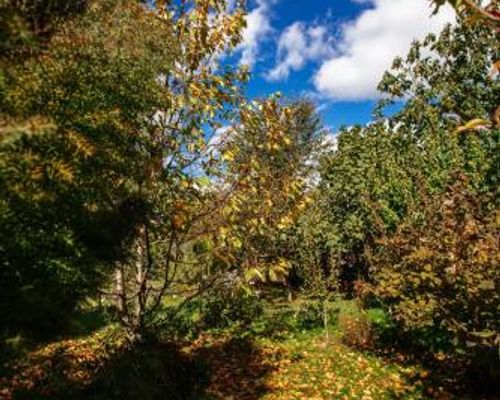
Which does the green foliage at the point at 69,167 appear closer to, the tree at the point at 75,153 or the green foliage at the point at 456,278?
the tree at the point at 75,153

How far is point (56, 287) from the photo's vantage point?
5227 mm

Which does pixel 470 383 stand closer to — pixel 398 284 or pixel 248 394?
pixel 398 284

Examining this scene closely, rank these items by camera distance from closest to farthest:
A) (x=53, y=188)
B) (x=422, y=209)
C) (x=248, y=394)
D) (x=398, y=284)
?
(x=53, y=188) → (x=248, y=394) → (x=398, y=284) → (x=422, y=209)

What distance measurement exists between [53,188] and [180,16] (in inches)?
239

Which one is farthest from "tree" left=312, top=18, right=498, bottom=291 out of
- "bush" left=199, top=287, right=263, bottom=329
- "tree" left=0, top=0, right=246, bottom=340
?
"tree" left=0, top=0, right=246, bottom=340

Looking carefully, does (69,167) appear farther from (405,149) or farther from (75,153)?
(405,149)

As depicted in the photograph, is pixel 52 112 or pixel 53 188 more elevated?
pixel 52 112

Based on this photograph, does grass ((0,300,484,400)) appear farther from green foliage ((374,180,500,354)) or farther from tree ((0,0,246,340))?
tree ((0,0,246,340))

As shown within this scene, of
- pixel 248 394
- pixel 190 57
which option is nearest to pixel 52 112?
pixel 190 57

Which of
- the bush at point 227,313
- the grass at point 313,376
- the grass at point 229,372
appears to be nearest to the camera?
the grass at point 229,372

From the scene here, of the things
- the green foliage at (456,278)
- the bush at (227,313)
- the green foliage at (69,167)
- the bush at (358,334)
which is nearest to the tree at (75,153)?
the green foliage at (69,167)

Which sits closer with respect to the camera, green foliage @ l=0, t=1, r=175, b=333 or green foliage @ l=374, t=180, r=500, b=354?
green foliage @ l=0, t=1, r=175, b=333

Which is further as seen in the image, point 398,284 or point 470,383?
point 398,284

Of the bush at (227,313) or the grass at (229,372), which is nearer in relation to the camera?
the grass at (229,372)
